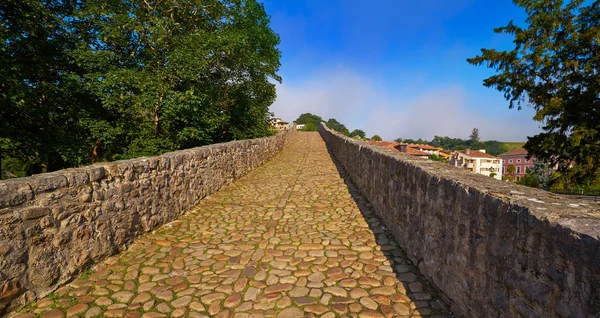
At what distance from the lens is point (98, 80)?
10.2m

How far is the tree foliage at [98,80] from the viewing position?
8930mm

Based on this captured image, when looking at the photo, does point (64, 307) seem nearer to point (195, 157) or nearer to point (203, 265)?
point (203, 265)

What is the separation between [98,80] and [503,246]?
12903 millimetres

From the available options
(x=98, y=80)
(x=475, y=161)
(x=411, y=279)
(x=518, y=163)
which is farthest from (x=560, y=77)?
Result: (x=518, y=163)

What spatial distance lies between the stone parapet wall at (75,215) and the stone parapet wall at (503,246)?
4138 millimetres

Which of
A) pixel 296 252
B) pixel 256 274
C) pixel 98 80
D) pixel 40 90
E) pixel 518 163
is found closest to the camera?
pixel 256 274

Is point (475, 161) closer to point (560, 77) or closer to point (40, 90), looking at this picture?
point (560, 77)

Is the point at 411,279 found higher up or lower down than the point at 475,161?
higher up

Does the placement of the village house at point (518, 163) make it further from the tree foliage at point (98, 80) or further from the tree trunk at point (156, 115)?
the tree trunk at point (156, 115)

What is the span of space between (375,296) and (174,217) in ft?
13.0

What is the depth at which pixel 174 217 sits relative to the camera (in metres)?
5.13

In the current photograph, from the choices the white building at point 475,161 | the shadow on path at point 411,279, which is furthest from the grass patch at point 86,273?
the white building at point 475,161

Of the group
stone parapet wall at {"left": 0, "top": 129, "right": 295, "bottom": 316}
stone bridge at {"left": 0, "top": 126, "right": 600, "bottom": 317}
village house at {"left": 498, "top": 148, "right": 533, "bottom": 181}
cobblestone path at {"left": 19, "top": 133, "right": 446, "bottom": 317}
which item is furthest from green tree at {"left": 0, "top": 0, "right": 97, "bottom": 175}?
village house at {"left": 498, "top": 148, "right": 533, "bottom": 181}

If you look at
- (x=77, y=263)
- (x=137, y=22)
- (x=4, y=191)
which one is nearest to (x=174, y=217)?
(x=77, y=263)
